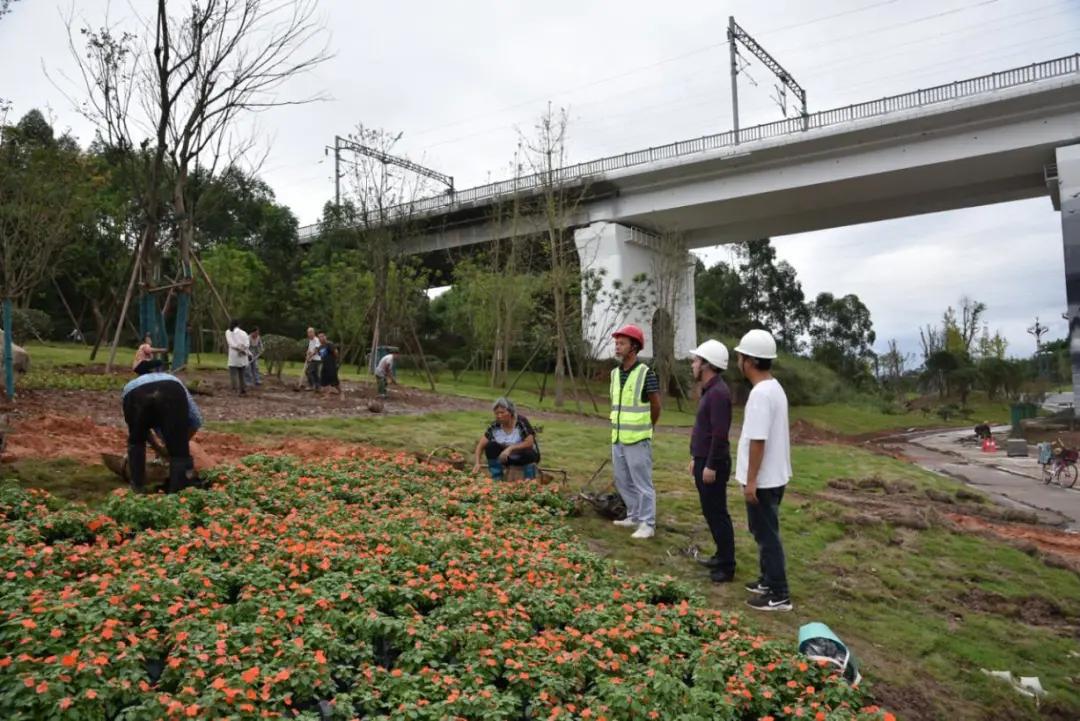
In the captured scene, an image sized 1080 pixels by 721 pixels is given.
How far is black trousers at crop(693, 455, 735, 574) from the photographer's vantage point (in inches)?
242

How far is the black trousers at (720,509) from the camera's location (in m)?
6.16

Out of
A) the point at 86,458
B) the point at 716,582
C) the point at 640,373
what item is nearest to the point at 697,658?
the point at 716,582

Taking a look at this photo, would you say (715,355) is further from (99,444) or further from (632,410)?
(99,444)

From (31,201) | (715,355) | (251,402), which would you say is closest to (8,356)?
(251,402)

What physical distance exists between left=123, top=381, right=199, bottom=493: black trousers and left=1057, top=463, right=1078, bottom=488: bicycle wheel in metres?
15.2

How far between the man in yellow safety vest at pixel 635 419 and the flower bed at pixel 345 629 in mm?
975

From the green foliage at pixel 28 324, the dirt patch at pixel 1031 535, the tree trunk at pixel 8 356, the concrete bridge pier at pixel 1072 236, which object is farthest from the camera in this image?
the concrete bridge pier at pixel 1072 236

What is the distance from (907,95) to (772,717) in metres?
27.2

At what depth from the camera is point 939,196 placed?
105 feet

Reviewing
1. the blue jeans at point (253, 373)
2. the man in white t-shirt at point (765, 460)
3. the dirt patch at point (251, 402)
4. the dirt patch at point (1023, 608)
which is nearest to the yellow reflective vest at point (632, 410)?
the man in white t-shirt at point (765, 460)

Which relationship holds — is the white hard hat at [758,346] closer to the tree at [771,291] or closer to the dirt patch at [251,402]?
the dirt patch at [251,402]

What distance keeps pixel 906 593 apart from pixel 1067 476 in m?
11.0

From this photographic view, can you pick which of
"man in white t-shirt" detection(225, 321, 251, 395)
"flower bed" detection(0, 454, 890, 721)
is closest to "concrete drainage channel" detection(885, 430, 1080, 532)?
"flower bed" detection(0, 454, 890, 721)

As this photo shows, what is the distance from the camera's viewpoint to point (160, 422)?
277 inches
